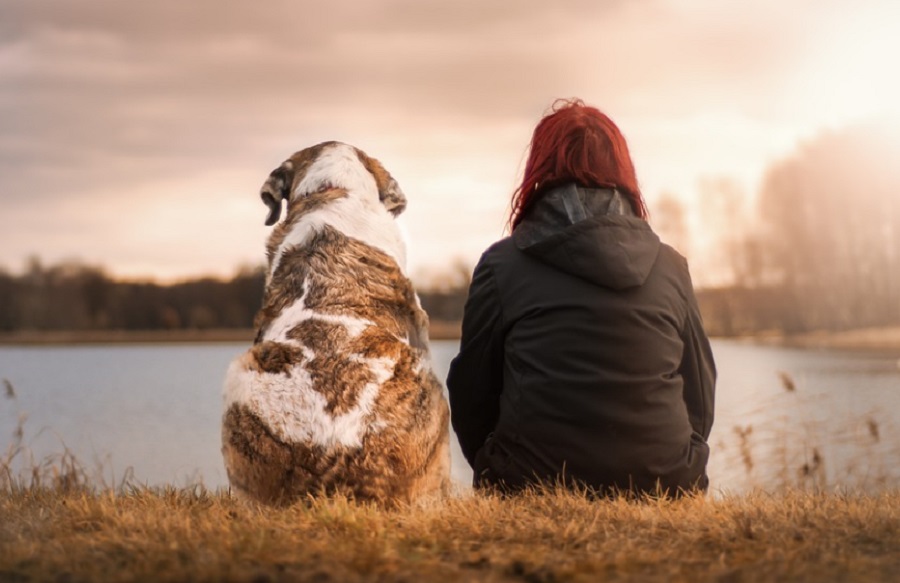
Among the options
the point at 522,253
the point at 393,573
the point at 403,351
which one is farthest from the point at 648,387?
the point at 393,573

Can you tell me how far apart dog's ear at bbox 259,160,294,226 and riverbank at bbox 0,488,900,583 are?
2252 mm

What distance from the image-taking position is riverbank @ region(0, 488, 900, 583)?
3.75 metres

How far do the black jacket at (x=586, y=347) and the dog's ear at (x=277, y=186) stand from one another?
195 centimetres

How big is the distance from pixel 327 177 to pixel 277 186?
0.51 meters

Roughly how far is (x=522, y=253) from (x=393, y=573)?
2.01 metres

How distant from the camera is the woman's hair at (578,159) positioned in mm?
5121

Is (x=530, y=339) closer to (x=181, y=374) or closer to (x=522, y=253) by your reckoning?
(x=522, y=253)

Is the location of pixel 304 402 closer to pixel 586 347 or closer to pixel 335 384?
pixel 335 384

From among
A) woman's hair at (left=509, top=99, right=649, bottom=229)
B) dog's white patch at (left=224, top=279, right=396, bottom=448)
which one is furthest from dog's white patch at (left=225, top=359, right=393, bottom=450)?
woman's hair at (left=509, top=99, right=649, bottom=229)

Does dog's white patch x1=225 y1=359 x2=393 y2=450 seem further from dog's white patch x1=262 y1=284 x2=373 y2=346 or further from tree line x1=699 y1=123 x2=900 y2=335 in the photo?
tree line x1=699 y1=123 x2=900 y2=335

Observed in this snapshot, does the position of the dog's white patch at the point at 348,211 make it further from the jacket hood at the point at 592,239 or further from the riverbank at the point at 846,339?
the riverbank at the point at 846,339

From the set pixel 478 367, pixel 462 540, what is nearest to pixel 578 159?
pixel 478 367

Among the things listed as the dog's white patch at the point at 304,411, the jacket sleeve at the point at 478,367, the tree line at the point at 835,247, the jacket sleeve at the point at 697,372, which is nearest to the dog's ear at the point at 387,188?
the jacket sleeve at the point at 478,367

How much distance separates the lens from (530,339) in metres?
4.96
